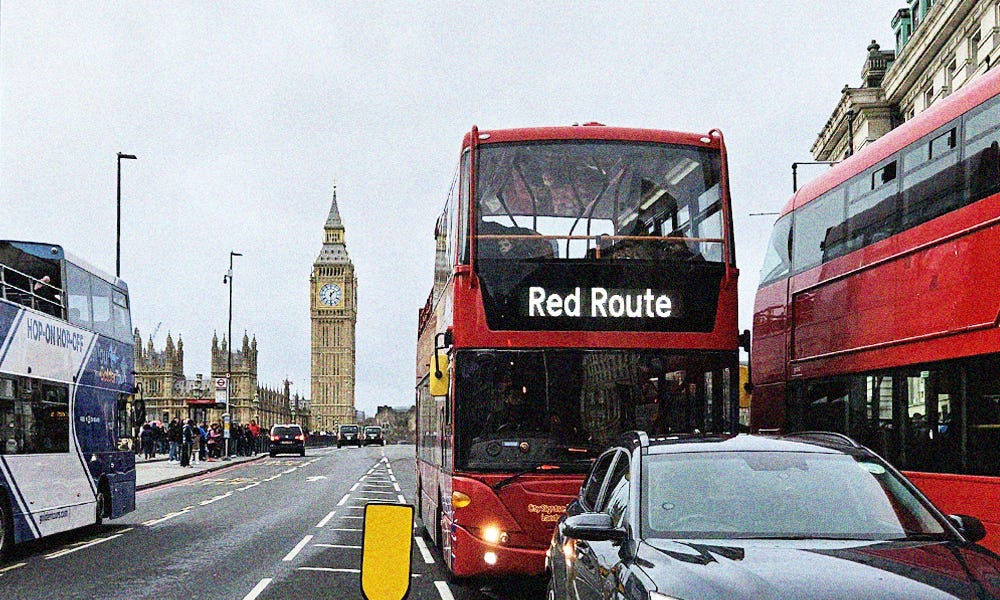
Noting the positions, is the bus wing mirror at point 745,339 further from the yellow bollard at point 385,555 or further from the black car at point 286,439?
the black car at point 286,439

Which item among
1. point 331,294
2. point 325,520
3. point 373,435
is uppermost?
point 331,294

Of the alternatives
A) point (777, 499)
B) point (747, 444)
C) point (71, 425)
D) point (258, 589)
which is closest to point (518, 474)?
point (258, 589)

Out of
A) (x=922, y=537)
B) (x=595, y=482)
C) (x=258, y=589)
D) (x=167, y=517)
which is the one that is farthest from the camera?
(x=167, y=517)

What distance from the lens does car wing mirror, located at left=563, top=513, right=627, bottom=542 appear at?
5.49 meters

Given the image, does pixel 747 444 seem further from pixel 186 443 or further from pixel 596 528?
pixel 186 443

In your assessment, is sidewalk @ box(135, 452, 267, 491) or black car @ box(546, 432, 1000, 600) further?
sidewalk @ box(135, 452, 267, 491)

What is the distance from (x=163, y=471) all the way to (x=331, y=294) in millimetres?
142602

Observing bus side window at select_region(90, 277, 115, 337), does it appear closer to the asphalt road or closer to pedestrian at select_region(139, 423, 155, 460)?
the asphalt road

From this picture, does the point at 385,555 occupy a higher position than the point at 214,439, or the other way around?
the point at 385,555

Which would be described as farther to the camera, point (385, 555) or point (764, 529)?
point (385, 555)

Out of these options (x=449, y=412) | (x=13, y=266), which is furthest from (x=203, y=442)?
(x=449, y=412)

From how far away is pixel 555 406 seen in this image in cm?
986

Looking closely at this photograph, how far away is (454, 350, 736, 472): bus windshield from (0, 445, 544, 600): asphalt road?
1860mm

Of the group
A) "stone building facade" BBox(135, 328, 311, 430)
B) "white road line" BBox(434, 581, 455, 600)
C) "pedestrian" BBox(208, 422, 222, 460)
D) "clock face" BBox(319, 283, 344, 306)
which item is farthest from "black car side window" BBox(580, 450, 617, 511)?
"clock face" BBox(319, 283, 344, 306)
